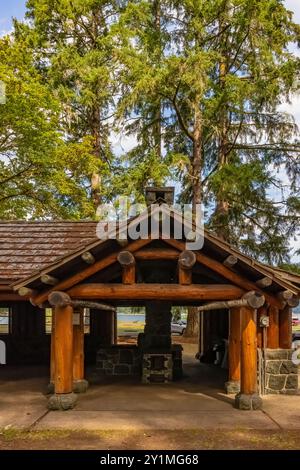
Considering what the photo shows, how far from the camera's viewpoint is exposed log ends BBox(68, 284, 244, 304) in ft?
28.7

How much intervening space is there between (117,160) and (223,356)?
15.2 meters

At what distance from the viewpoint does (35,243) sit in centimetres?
1313

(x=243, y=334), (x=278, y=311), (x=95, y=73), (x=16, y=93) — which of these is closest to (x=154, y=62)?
(x=95, y=73)

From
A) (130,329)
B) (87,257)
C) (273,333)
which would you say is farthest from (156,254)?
(130,329)

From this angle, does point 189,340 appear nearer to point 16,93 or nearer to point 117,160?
point 117,160

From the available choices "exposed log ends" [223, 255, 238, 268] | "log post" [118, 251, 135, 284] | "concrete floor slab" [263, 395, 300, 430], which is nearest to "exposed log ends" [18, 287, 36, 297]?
"log post" [118, 251, 135, 284]

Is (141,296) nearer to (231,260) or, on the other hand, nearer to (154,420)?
(231,260)

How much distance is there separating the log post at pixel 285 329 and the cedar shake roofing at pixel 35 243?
16.3ft

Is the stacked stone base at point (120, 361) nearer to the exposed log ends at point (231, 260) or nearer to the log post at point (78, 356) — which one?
the log post at point (78, 356)

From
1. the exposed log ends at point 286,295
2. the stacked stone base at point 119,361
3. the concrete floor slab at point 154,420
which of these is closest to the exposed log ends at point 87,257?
the concrete floor slab at point 154,420

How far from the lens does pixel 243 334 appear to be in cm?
869

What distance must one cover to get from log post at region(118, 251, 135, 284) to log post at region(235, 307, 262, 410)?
2.20 m

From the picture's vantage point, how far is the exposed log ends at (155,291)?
8.74 meters

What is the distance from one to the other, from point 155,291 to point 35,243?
18.3 ft
